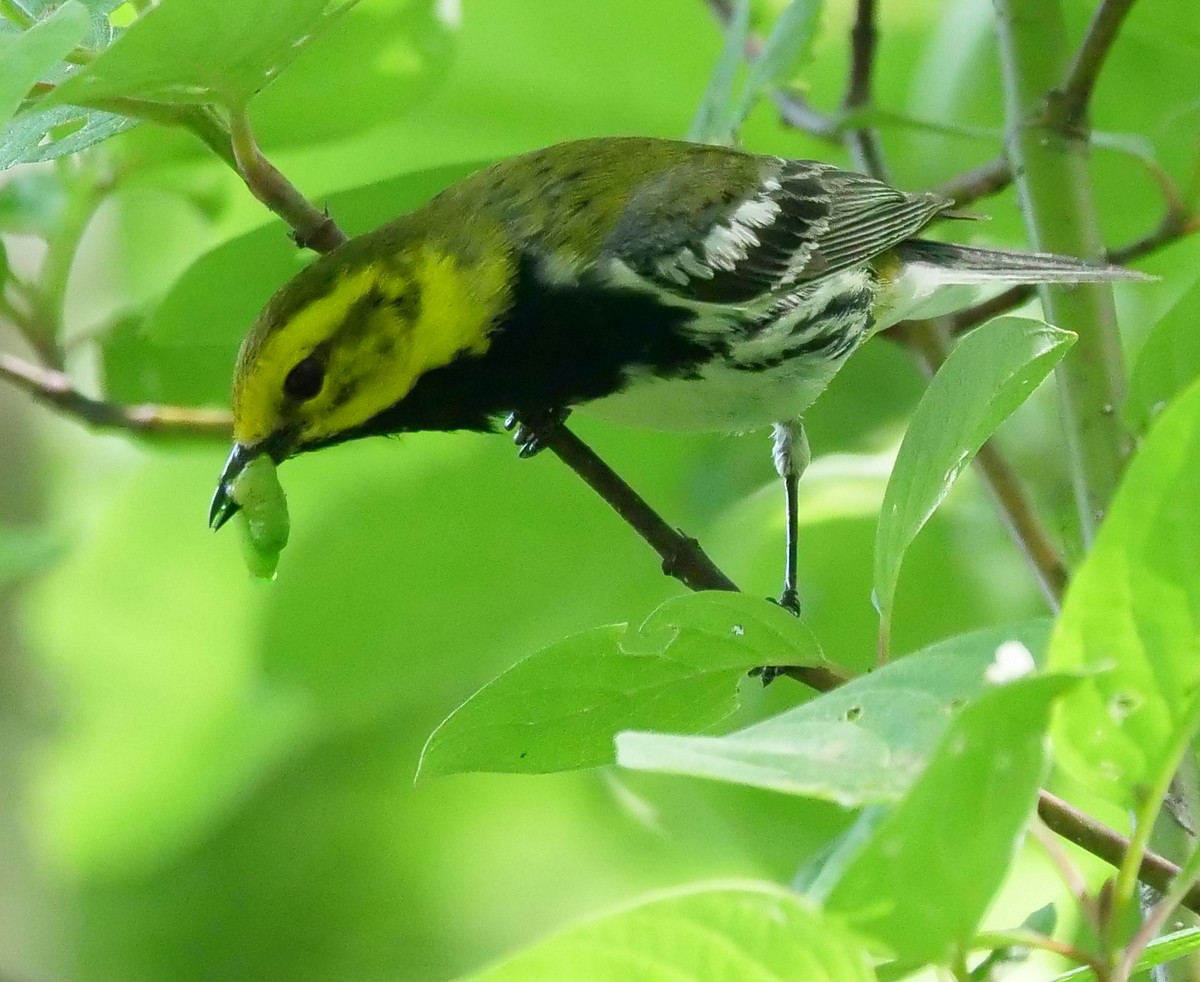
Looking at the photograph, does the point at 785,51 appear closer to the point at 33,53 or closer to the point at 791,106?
the point at 791,106

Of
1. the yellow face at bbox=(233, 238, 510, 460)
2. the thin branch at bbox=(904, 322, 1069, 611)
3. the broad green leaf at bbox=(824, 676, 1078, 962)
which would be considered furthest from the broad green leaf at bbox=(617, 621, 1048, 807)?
the yellow face at bbox=(233, 238, 510, 460)

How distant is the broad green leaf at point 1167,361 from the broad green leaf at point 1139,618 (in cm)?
45

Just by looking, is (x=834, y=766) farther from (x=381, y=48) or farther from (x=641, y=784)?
(x=641, y=784)

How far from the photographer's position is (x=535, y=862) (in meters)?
2.29

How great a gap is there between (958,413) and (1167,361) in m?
0.34

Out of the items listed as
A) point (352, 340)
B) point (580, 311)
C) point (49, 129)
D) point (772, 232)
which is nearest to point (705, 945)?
point (49, 129)

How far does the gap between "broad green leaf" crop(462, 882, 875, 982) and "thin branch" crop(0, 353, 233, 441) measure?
1056 millimetres

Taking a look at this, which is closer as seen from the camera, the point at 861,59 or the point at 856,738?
the point at 856,738

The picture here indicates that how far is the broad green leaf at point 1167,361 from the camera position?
3.07ft

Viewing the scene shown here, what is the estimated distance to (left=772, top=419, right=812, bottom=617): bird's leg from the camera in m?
1.36

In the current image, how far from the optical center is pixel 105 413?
1402 millimetres

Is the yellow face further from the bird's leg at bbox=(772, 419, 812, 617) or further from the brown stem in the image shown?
the brown stem

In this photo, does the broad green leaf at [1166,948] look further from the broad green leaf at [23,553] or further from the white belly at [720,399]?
the white belly at [720,399]

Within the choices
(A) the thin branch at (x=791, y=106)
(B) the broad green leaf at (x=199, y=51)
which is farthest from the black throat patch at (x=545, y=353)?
(B) the broad green leaf at (x=199, y=51)
